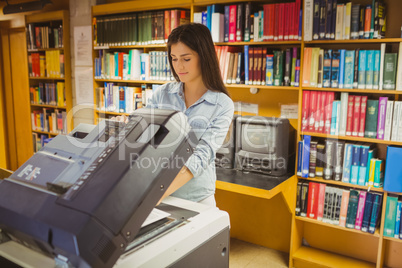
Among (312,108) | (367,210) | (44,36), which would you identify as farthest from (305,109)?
(44,36)

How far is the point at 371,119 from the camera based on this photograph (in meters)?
2.52

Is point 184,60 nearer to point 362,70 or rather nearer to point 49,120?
point 362,70

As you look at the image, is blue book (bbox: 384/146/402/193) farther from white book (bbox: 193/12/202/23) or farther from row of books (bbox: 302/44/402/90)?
white book (bbox: 193/12/202/23)

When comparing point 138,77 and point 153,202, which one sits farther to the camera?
point 138,77

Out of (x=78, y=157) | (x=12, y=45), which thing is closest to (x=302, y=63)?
(x=78, y=157)

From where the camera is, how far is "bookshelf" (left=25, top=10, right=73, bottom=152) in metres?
4.26

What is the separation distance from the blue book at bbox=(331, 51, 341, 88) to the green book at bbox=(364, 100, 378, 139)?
0.25 metres

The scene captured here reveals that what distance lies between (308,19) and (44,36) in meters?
3.21

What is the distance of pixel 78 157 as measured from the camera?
0.89m

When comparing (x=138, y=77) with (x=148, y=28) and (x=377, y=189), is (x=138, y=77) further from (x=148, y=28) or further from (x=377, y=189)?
(x=377, y=189)

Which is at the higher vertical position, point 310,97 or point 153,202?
point 310,97

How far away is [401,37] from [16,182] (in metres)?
2.43

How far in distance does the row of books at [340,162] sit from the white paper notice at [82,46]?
252 cm

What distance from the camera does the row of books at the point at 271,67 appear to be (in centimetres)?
274
